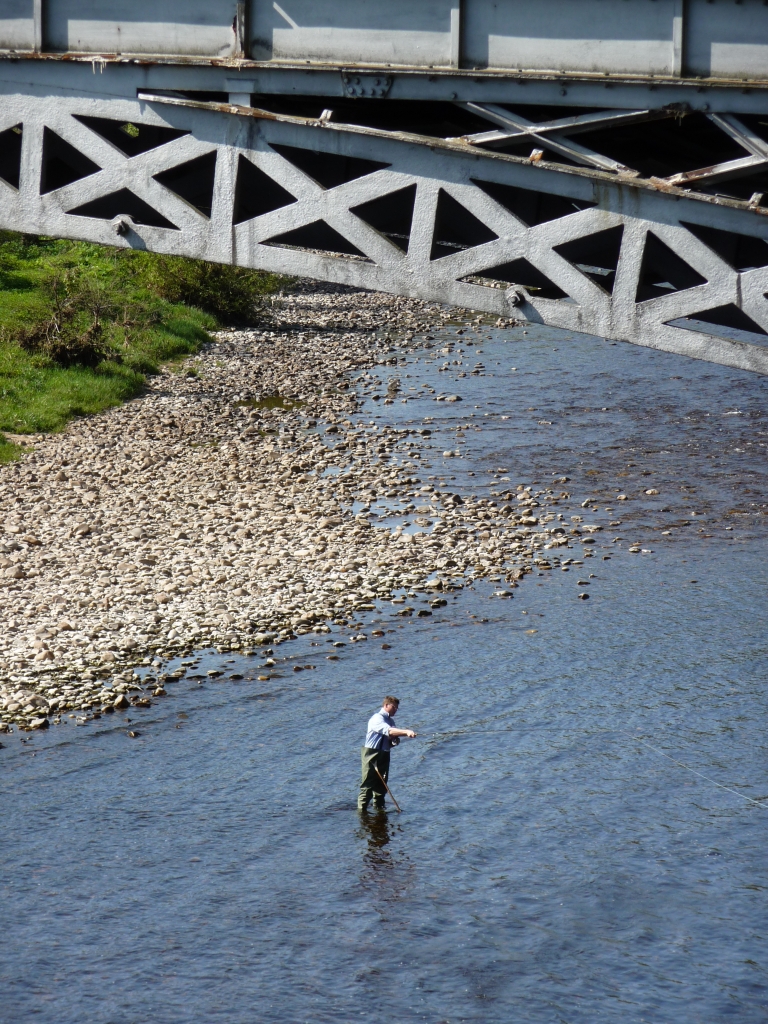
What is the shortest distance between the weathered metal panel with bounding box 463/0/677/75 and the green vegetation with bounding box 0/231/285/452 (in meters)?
21.2

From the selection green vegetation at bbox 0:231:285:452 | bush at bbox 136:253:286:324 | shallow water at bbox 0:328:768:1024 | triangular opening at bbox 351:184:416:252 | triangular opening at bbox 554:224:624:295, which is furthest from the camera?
bush at bbox 136:253:286:324

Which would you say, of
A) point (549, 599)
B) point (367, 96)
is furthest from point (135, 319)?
point (367, 96)

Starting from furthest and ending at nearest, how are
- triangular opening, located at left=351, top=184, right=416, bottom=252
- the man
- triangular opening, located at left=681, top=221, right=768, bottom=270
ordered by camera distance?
the man < triangular opening, located at left=351, top=184, right=416, bottom=252 < triangular opening, located at left=681, top=221, right=768, bottom=270

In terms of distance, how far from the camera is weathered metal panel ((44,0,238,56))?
25.8 ft

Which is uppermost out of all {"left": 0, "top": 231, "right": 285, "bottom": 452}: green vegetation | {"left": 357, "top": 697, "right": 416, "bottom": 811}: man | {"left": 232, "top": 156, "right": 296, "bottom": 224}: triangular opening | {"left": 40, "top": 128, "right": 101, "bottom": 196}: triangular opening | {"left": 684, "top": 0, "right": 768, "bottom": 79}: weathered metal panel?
{"left": 684, "top": 0, "right": 768, "bottom": 79}: weathered metal panel

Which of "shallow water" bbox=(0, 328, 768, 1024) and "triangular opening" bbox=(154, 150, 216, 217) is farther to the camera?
"shallow water" bbox=(0, 328, 768, 1024)

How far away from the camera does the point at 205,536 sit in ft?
72.8

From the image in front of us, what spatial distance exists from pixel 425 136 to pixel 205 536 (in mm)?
15287

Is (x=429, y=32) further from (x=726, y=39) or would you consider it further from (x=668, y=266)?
(x=668, y=266)

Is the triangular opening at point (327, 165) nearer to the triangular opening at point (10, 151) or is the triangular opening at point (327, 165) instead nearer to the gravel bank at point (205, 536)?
the triangular opening at point (10, 151)

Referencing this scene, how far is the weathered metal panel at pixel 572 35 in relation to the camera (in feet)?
23.9

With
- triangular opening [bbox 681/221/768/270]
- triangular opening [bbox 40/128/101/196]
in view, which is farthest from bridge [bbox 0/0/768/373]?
triangular opening [bbox 40/128/101/196]

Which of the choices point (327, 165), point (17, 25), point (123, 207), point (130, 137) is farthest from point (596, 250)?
point (17, 25)

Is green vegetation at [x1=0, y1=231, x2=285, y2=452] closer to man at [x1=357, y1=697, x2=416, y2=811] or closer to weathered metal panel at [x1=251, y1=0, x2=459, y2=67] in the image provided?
man at [x1=357, y1=697, x2=416, y2=811]
